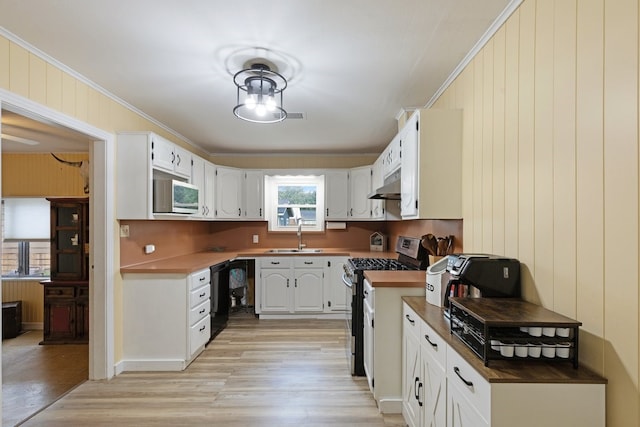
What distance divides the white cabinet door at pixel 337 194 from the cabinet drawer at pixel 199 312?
7.05 feet

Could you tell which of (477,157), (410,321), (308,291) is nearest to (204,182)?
(308,291)

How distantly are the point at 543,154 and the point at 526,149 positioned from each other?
0.14 meters

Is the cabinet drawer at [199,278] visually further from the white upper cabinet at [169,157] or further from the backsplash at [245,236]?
the white upper cabinet at [169,157]

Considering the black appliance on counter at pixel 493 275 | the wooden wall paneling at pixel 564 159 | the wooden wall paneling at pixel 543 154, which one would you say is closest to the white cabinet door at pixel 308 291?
the black appliance on counter at pixel 493 275

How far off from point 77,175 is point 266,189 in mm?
2558

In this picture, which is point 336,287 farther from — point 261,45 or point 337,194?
point 261,45

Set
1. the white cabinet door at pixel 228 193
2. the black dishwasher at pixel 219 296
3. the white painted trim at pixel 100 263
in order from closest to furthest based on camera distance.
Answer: the white painted trim at pixel 100 263 → the black dishwasher at pixel 219 296 → the white cabinet door at pixel 228 193

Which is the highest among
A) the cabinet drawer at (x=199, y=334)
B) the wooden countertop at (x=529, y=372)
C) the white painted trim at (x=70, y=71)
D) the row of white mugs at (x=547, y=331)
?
the white painted trim at (x=70, y=71)

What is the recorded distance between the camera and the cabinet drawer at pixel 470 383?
108 centimetres

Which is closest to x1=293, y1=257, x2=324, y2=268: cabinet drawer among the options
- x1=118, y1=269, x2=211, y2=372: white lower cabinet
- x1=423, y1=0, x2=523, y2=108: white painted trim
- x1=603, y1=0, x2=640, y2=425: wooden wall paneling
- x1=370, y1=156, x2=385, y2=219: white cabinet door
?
x1=370, y1=156, x2=385, y2=219: white cabinet door

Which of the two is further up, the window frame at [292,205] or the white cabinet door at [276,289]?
the window frame at [292,205]

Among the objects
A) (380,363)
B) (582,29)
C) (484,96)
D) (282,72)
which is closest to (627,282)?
(582,29)

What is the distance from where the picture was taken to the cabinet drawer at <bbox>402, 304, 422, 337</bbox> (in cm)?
189

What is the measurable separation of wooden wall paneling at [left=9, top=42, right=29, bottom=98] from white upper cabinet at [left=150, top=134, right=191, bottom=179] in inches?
38.1
